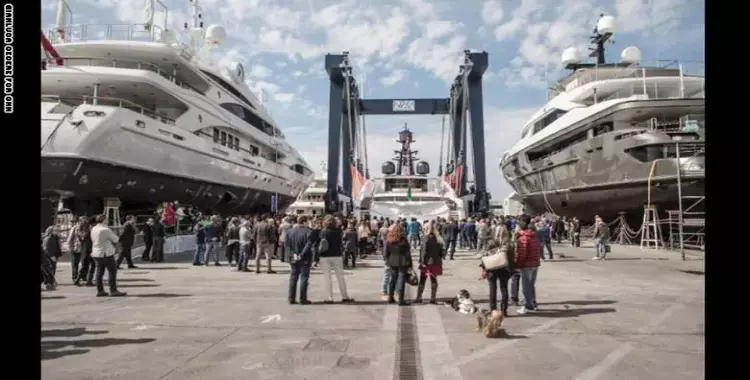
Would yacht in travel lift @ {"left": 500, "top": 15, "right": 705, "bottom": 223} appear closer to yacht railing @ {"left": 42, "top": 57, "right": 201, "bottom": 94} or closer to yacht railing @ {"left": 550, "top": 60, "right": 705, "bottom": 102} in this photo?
yacht railing @ {"left": 550, "top": 60, "right": 705, "bottom": 102}

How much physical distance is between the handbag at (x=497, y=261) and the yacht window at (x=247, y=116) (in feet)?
81.8

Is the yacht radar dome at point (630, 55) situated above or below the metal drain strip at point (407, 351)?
above

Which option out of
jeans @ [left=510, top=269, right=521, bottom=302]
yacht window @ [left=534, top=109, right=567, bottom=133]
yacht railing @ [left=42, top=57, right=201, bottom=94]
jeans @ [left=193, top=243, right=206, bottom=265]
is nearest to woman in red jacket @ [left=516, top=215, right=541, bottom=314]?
jeans @ [left=510, top=269, right=521, bottom=302]

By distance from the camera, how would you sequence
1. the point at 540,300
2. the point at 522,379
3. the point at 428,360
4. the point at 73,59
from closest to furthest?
1. the point at 522,379
2. the point at 428,360
3. the point at 540,300
4. the point at 73,59

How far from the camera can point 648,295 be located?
8.14 metres

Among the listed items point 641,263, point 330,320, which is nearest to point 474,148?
point 641,263

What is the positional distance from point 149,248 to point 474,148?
22.6 m

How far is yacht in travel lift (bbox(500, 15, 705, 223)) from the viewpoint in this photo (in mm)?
17781

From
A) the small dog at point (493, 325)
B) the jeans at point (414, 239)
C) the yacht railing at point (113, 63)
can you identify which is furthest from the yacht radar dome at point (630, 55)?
the small dog at point (493, 325)

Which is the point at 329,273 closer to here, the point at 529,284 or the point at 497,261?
the point at 497,261

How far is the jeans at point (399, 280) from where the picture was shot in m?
7.50
